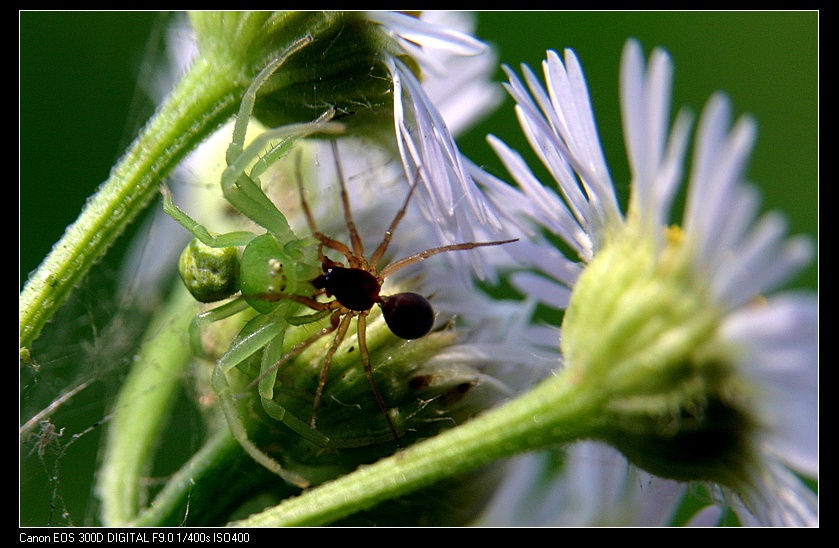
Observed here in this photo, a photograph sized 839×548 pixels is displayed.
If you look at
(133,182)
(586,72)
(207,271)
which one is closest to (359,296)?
(207,271)

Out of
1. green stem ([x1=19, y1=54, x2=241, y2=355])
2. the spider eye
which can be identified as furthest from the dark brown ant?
green stem ([x1=19, y1=54, x2=241, y2=355])

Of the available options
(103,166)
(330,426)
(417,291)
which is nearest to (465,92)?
(417,291)

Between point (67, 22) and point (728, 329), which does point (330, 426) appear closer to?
point (728, 329)

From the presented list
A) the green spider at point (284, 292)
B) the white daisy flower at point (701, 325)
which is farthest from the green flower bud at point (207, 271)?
the white daisy flower at point (701, 325)

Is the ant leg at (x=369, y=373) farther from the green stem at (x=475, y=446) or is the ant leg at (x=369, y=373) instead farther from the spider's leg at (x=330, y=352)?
the green stem at (x=475, y=446)

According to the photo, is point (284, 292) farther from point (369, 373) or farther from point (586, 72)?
point (586, 72)
